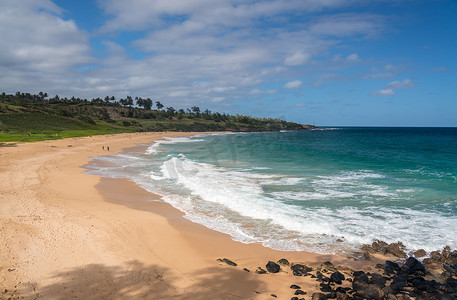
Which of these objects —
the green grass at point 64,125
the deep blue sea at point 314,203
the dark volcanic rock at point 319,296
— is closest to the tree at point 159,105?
the green grass at point 64,125

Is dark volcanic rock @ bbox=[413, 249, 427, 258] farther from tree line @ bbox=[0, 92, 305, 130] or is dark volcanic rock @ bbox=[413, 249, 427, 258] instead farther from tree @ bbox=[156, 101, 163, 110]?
tree @ bbox=[156, 101, 163, 110]

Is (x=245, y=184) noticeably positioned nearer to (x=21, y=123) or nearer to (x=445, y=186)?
(x=445, y=186)

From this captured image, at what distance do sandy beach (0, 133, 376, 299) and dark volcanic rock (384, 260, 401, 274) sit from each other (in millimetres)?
597

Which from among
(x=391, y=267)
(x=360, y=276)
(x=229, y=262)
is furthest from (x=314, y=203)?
(x=229, y=262)

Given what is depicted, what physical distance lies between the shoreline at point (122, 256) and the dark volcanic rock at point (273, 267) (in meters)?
0.18

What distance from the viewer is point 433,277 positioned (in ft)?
23.1

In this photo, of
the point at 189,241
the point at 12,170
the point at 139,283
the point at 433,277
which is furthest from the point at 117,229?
the point at 12,170

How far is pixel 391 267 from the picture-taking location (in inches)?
285

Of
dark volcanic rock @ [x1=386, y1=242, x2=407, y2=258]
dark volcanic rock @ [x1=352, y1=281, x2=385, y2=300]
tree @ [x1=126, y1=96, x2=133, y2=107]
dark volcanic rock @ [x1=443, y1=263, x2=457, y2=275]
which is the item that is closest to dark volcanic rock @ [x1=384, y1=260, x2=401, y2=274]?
dark volcanic rock @ [x1=386, y1=242, x2=407, y2=258]

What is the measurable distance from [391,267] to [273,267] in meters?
3.16

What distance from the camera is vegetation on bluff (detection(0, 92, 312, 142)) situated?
181 feet

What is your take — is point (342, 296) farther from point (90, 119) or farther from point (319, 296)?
point (90, 119)

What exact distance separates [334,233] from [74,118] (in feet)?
275

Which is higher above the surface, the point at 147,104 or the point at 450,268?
the point at 147,104
